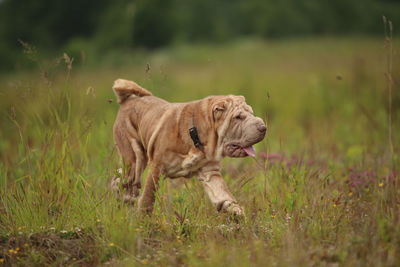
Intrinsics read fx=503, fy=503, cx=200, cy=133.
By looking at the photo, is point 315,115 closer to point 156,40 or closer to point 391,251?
point 391,251

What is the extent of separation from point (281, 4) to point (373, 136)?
32.7m

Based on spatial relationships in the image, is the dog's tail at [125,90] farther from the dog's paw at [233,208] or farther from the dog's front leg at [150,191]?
the dog's paw at [233,208]

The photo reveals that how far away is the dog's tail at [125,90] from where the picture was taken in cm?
549

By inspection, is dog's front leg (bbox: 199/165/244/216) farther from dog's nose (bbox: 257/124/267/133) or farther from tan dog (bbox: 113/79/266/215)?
dog's nose (bbox: 257/124/267/133)

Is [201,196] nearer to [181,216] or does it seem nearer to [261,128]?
[181,216]

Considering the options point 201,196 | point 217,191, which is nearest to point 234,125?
point 217,191

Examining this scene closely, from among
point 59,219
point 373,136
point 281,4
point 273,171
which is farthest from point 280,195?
point 281,4

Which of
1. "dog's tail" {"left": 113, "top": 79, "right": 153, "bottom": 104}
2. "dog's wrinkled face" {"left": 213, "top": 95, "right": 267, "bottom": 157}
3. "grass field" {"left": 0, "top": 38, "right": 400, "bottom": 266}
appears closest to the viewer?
"grass field" {"left": 0, "top": 38, "right": 400, "bottom": 266}

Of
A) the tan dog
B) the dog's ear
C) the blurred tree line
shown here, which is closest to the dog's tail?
the tan dog

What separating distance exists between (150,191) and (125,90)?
4.39 feet

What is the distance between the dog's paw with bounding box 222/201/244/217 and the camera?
4.45m

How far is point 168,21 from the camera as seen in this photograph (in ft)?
98.1

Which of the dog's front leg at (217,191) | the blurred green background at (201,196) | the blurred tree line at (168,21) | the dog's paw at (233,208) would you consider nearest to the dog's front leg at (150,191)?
the blurred green background at (201,196)

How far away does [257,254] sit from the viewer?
3562 millimetres
